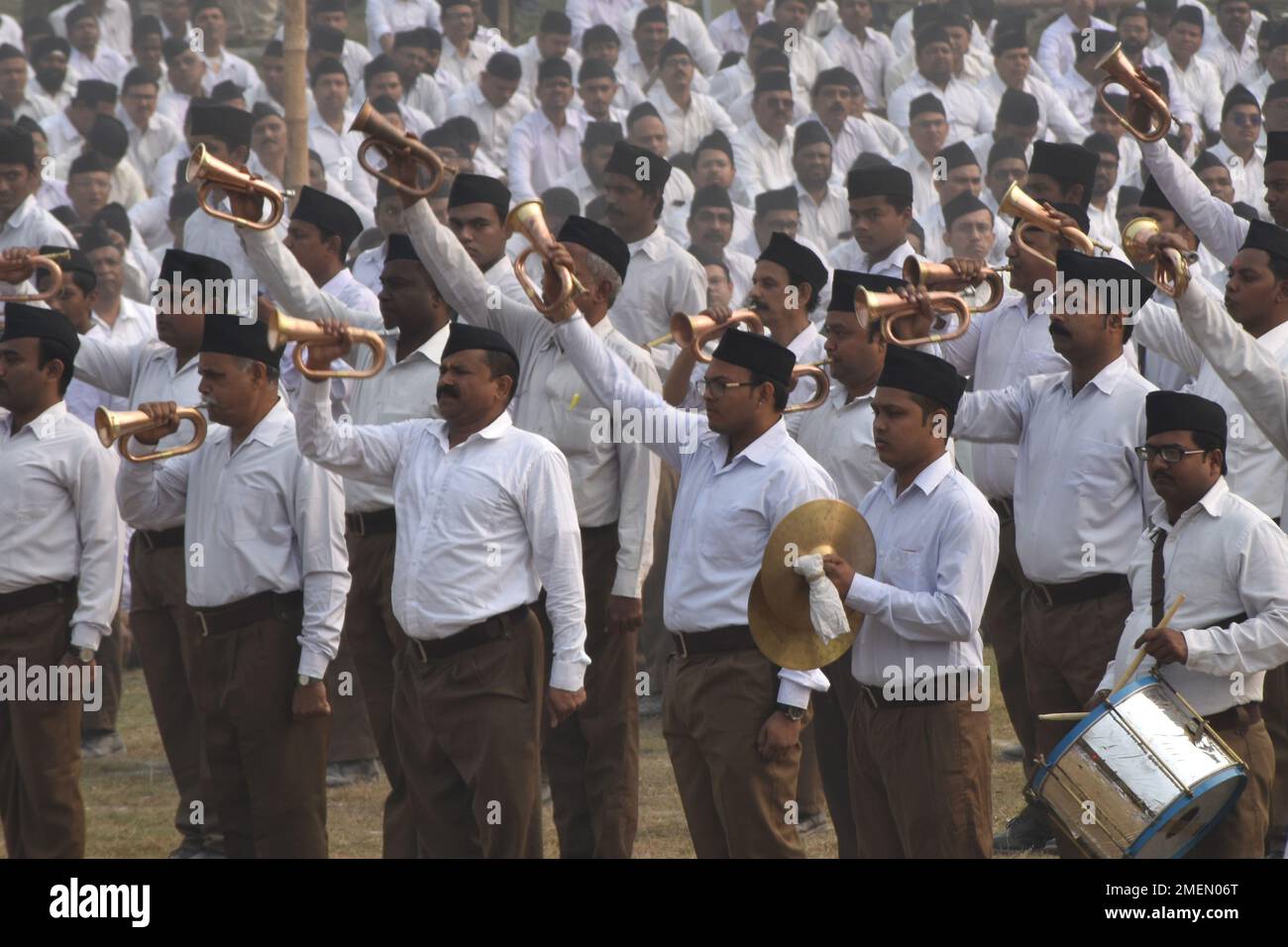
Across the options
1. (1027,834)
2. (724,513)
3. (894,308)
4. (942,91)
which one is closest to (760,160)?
(942,91)

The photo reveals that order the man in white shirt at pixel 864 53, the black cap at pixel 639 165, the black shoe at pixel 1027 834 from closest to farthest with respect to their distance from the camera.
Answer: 1. the black shoe at pixel 1027 834
2. the black cap at pixel 639 165
3. the man in white shirt at pixel 864 53

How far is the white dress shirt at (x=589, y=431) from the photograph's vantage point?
7949mm

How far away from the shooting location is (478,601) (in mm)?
6887

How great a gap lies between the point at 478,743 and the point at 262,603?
0.98 metres

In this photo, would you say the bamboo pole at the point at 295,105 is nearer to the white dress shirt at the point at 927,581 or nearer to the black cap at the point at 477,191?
the black cap at the point at 477,191

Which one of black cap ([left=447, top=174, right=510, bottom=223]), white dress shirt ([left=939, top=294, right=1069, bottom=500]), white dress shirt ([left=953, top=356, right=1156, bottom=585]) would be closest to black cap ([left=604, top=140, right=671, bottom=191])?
black cap ([left=447, top=174, right=510, bottom=223])

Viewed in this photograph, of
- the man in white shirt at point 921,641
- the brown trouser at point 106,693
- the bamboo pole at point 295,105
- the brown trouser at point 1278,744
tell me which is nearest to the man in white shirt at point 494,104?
the bamboo pole at point 295,105

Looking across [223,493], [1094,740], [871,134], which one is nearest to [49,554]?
[223,493]

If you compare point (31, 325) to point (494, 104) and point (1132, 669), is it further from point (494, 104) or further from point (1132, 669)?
point (494, 104)

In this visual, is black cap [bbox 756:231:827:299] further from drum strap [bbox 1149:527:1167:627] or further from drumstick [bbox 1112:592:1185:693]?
drumstick [bbox 1112:592:1185:693]

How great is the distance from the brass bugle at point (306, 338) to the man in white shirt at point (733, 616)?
696 mm

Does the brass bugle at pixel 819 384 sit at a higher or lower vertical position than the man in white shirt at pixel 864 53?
lower

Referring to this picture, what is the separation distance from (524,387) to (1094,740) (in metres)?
2.92
